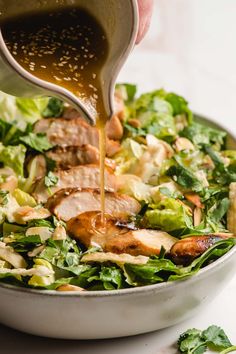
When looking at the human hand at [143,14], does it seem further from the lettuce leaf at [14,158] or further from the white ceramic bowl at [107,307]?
the white ceramic bowl at [107,307]

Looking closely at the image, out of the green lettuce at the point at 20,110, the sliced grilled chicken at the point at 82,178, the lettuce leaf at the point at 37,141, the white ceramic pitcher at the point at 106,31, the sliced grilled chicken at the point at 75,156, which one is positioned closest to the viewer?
the white ceramic pitcher at the point at 106,31

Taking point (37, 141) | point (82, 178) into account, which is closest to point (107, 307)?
point (82, 178)

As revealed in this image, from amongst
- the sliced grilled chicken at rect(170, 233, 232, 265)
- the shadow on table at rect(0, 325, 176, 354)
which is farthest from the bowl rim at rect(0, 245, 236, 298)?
the shadow on table at rect(0, 325, 176, 354)

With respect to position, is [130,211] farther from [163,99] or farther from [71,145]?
[163,99]

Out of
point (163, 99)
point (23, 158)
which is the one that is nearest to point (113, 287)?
point (23, 158)

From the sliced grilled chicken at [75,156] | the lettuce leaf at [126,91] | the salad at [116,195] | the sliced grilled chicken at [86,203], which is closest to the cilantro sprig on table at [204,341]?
the salad at [116,195]

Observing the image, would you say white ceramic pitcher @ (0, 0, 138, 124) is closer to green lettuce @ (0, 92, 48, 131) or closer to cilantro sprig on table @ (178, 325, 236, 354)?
cilantro sprig on table @ (178, 325, 236, 354)

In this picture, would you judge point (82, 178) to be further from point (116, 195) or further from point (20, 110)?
point (20, 110)
